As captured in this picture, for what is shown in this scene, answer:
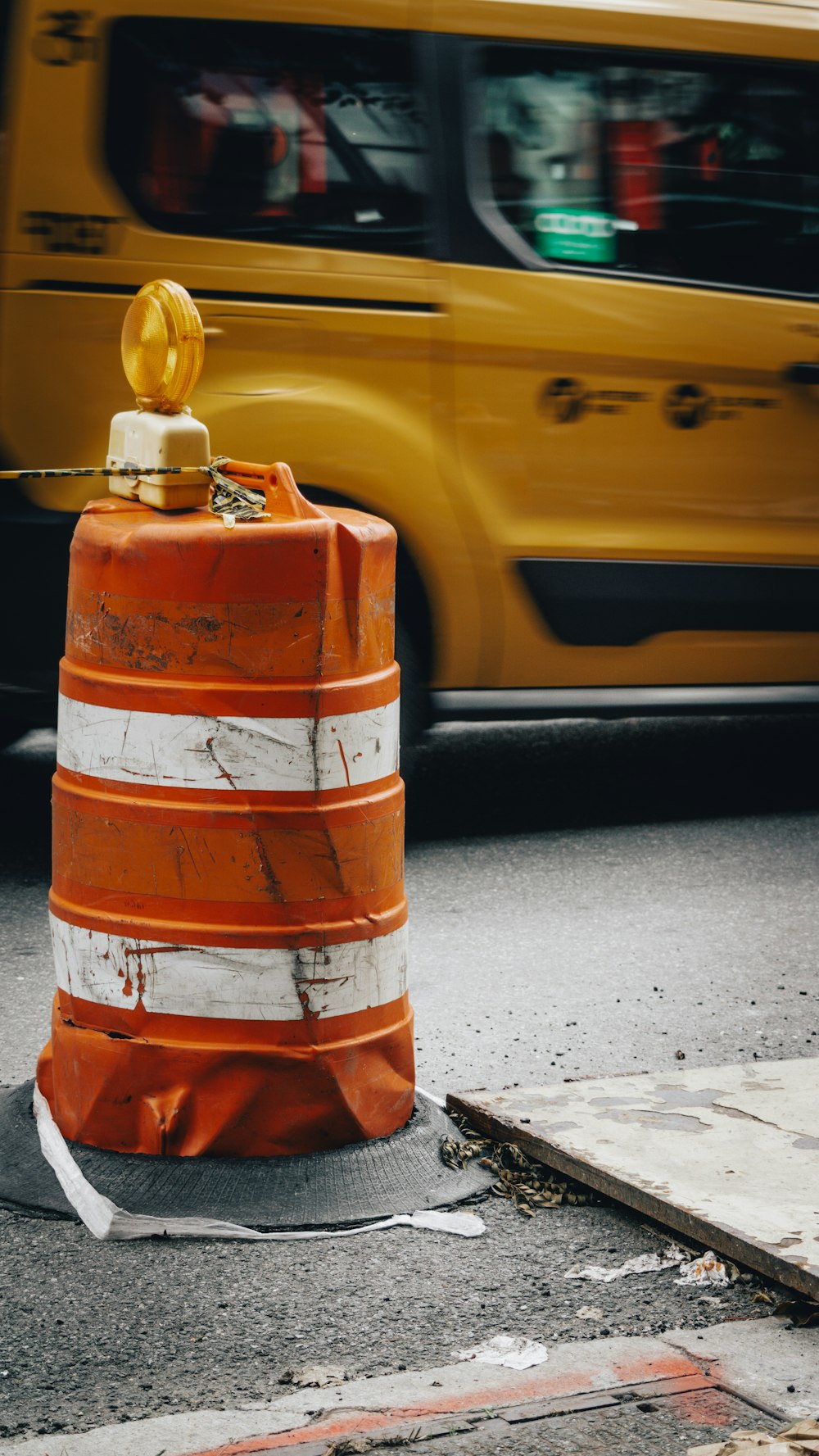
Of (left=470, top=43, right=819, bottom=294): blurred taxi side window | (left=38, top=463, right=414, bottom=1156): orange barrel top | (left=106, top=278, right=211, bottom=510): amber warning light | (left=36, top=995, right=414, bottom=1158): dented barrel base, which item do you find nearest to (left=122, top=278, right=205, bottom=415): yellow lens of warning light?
(left=106, top=278, right=211, bottom=510): amber warning light

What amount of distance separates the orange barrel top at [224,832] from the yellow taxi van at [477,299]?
82.5 inches

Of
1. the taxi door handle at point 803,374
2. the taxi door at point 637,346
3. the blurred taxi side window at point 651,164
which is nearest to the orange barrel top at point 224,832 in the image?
the taxi door at point 637,346

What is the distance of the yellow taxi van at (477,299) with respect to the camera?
498cm

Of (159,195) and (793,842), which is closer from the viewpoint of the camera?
(159,195)

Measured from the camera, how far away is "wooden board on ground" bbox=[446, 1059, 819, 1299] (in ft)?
9.19

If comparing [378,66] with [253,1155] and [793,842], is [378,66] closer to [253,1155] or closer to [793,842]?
[793,842]

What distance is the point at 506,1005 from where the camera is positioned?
13.8 feet

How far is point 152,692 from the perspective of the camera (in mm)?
2963

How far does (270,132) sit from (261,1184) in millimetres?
3166

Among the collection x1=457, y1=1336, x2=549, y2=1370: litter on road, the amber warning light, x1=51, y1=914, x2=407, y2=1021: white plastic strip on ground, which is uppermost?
the amber warning light

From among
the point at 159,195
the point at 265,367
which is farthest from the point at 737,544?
the point at 159,195

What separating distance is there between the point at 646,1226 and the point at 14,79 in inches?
137

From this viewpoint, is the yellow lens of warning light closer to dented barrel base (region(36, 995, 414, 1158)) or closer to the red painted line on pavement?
dented barrel base (region(36, 995, 414, 1158))

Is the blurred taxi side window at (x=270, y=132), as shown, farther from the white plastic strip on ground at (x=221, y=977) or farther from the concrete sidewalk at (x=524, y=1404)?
the concrete sidewalk at (x=524, y=1404)
